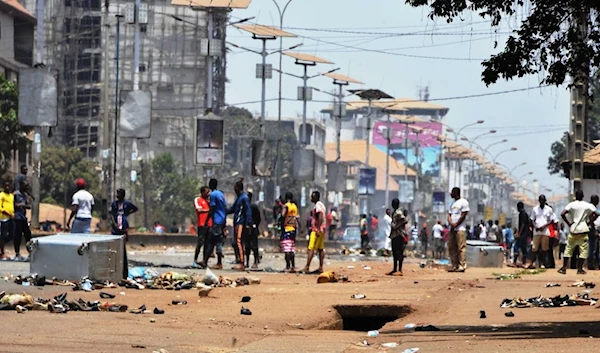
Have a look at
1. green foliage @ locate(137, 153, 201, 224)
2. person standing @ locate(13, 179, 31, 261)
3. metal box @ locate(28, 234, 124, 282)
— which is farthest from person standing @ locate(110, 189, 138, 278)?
green foliage @ locate(137, 153, 201, 224)

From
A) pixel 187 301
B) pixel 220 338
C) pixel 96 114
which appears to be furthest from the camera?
pixel 96 114

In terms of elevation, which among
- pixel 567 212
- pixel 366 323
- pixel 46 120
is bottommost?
pixel 366 323

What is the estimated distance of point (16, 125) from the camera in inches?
2511

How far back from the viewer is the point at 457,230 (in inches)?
1002

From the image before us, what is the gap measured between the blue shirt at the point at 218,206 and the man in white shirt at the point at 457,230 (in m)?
4.34

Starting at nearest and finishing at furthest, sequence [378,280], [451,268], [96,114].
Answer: [378,280] < [451,268] < [96,114]

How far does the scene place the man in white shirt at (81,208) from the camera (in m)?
22.8

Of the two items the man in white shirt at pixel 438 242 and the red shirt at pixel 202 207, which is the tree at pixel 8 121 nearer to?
the man in white shirt at pixel 438 242

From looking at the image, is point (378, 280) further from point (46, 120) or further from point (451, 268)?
point (46, 120)

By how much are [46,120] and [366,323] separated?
22.2m

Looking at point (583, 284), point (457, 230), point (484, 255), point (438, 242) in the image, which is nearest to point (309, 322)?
point (583, 284)

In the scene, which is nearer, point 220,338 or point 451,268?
point 220,338

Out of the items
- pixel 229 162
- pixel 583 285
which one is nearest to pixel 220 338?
pixel 583 285

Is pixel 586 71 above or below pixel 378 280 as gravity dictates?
above
